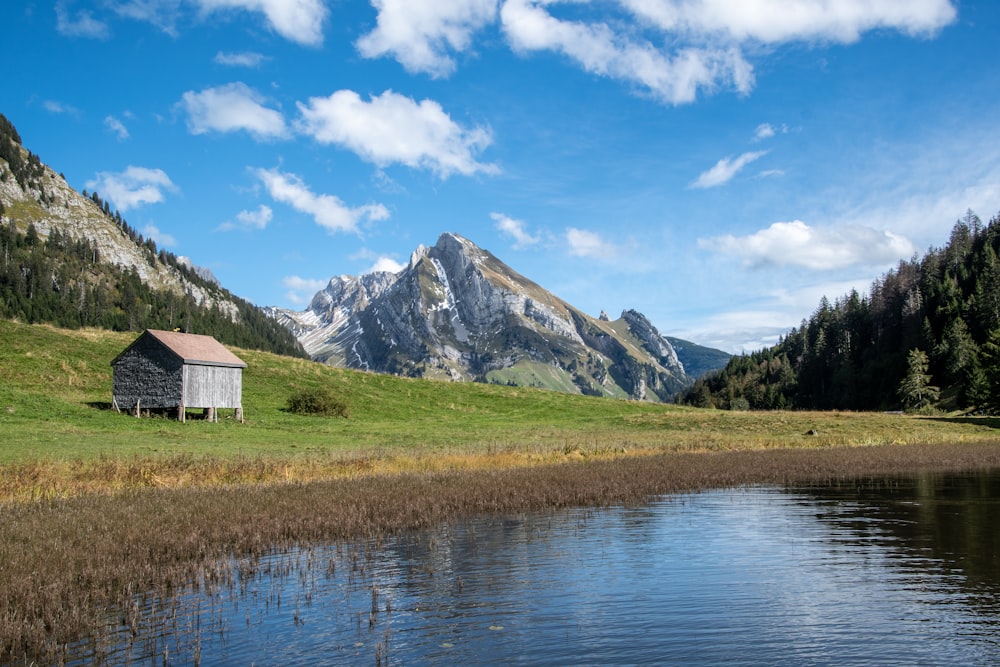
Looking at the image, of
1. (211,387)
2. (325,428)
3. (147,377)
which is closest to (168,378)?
(147,377)

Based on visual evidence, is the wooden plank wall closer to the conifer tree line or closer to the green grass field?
the green grass field

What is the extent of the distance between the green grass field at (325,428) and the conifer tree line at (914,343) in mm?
55516

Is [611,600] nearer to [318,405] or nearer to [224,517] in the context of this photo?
[224,517]

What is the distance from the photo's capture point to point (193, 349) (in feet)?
213

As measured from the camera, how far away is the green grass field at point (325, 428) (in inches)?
1319

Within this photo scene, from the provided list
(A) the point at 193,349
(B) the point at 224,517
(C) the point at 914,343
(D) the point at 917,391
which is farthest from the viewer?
(C) the point at 914,343

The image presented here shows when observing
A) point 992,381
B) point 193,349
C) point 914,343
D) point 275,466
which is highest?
point 914,343

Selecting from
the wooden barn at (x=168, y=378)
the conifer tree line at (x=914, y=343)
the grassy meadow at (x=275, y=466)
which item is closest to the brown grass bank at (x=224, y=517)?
the grassy meadow at (x=275, y=466)

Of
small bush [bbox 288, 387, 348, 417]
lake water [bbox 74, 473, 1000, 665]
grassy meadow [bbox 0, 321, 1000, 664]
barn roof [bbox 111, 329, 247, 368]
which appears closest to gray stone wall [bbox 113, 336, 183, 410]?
barn roof [bbox 111, 329, 247, 368]

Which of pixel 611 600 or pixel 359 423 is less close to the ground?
pixel 359 423

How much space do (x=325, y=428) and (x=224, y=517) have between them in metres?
40.5

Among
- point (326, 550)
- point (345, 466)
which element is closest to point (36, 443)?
point (345, 466)

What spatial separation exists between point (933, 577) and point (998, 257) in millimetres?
179400

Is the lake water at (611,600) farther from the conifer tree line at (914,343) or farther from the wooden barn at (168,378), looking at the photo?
the conifer tree line at (914,343)
